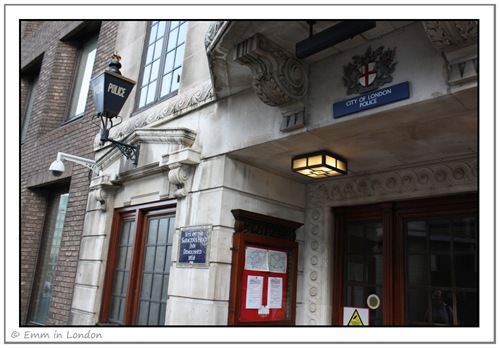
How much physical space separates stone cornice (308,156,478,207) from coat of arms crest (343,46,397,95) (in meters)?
1.49

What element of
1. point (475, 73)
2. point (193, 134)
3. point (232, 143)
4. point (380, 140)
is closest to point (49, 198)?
point (193, 134)

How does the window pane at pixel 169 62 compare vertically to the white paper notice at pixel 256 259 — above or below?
above

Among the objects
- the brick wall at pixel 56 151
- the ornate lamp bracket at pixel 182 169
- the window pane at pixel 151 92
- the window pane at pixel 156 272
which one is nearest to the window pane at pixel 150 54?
the window pane at pixel 151 92

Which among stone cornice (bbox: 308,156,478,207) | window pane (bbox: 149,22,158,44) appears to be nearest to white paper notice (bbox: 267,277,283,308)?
stone cornice (bbox: 308,156,478,207)

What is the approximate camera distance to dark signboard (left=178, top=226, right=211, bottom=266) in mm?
5031

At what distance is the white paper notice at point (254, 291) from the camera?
200 inches

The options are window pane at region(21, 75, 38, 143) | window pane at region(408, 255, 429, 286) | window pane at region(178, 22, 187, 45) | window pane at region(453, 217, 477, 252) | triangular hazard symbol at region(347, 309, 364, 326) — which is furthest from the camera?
window pane at region(21, 75, 38, 143)

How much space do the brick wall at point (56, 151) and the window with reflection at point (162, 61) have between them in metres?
1.47

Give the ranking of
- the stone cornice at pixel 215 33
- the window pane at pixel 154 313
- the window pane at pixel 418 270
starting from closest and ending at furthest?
1. the stone cornice at pixel 215 33
2. the window pane at pixel 418 270
3. the window pane at pixel 154 313

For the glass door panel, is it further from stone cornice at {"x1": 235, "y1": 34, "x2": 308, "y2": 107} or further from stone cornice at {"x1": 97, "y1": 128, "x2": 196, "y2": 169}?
stone cornice at {"x1": 97, "y1": 128, "x2": 196, "y2": 169}

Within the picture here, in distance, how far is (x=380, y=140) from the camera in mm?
4461

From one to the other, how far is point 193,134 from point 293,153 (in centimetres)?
137

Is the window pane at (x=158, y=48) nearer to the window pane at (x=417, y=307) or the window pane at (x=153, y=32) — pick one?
the window pane at (x=153, y=32)
